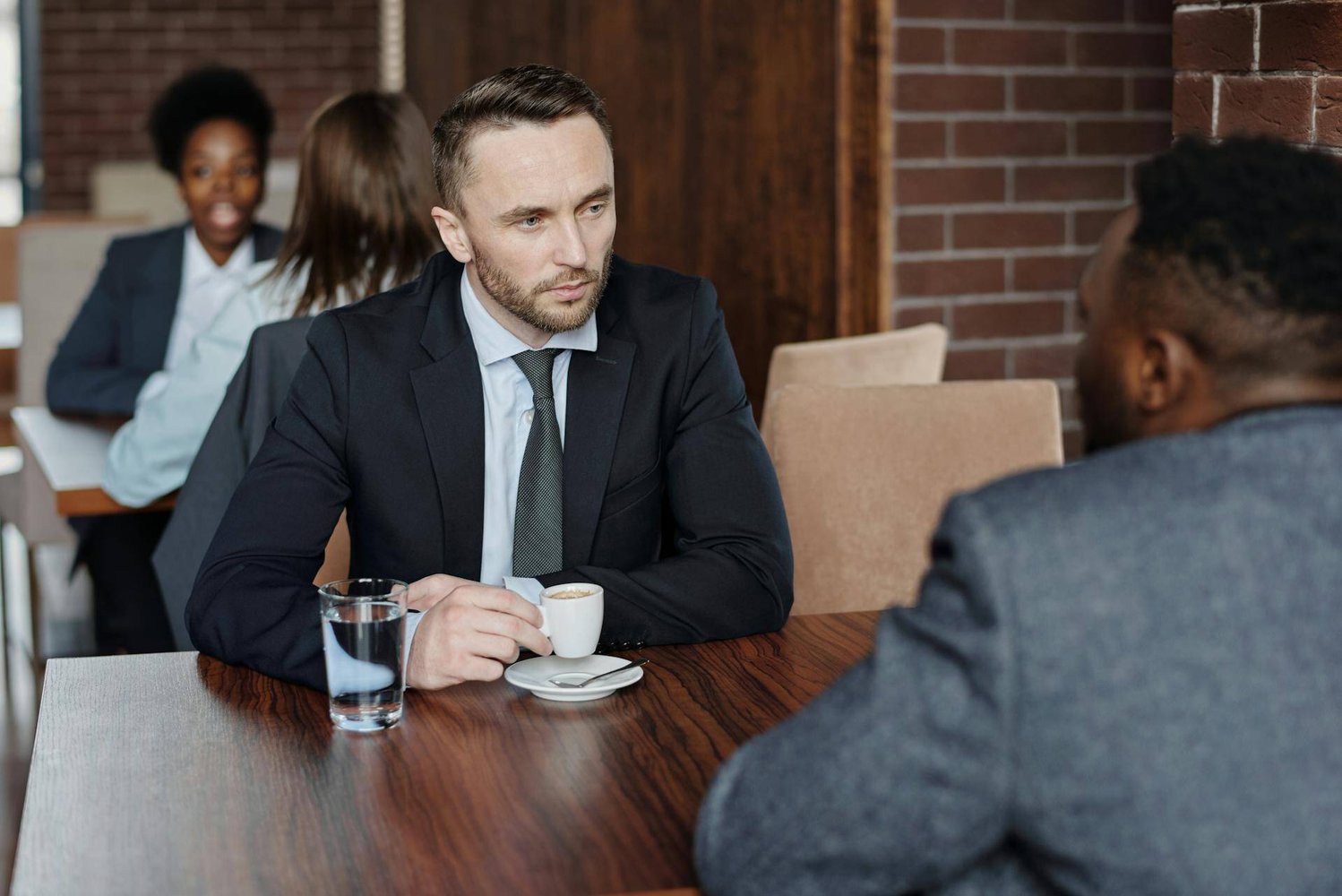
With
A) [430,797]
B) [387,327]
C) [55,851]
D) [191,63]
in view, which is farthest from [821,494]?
[191,63]

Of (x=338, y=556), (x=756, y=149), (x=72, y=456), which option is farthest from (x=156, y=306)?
(x=338, y=556)

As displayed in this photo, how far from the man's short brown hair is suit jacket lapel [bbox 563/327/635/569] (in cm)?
26

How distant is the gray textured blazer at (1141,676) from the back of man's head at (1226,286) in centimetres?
4

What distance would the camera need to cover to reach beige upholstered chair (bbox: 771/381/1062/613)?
212cm

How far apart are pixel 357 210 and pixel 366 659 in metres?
1.25

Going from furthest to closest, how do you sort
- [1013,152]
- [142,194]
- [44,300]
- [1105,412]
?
[142,194] → [44,300] → [1013,152] → [1105,412]

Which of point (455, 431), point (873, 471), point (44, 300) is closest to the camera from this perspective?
point (455, 431)

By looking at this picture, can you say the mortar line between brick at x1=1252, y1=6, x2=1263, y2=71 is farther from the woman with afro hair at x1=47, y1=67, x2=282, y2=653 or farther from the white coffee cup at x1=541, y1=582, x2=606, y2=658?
the woman with afro hair at x1=47, y1=67, x2=282, y2=653

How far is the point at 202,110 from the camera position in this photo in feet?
11.7

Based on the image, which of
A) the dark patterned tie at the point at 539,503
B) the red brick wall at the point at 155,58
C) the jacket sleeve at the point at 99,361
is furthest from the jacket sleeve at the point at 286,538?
the red brick wall at the point at 155,58

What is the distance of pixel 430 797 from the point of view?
1.16m

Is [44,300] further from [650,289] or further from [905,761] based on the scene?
[905,761]

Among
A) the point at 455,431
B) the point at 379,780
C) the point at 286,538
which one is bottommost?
the point at 379,780

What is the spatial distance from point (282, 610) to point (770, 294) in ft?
6.46
